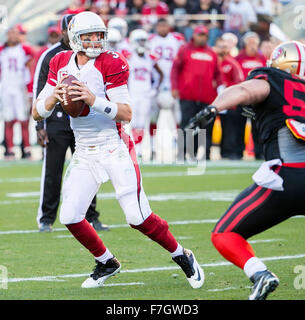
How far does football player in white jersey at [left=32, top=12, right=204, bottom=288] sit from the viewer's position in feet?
19.5

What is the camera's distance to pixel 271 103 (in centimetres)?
509

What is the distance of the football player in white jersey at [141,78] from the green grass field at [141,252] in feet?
12.9

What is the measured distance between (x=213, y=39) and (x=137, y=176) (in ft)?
40.3

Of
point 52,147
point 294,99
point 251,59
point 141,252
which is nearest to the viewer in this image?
point 294,99

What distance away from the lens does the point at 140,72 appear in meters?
15.5

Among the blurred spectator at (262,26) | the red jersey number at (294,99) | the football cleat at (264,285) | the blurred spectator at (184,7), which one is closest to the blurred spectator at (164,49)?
the blurred spectator at (262,26)

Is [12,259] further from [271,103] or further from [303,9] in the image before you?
[303,9]

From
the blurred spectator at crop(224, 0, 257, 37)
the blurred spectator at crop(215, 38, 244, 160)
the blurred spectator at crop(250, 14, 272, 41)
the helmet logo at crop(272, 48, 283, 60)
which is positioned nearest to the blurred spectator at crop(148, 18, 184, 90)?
the blurred spectator at crop(215, 38, 244, 160)

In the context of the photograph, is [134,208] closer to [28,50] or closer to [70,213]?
[70,213]

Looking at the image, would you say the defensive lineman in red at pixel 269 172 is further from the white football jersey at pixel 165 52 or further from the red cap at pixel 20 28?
the red cap at pixel 20 28

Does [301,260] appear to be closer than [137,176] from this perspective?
No

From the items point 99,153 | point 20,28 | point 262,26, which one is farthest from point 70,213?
point 262,26

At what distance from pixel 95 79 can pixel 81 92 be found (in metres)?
0.29
